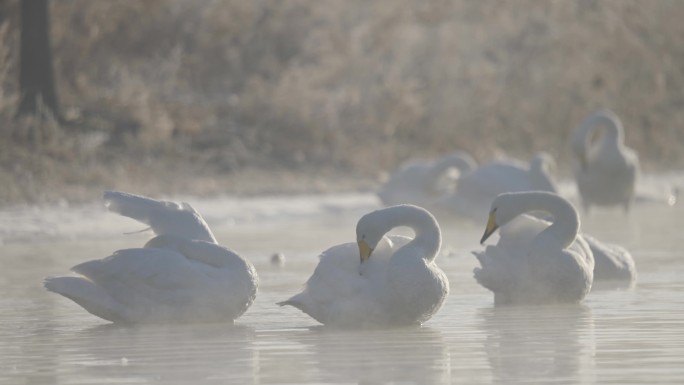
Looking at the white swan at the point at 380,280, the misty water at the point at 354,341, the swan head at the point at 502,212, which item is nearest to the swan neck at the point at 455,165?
the misty water at the point at 354,341

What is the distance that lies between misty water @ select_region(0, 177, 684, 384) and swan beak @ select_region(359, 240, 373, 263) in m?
0.39

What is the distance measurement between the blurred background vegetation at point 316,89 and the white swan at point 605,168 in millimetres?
3076

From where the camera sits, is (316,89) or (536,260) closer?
(536,260)

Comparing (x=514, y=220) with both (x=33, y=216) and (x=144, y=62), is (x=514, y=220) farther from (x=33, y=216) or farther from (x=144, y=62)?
(x=144, y=62)

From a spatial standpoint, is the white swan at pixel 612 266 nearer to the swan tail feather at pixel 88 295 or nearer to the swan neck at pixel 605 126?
the swan tail feather at pixel 88 295

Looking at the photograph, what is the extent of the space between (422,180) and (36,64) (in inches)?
181

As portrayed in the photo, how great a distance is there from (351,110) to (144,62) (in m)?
3.24

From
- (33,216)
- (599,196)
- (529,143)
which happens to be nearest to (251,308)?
(33,216)

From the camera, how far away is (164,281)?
332 inches

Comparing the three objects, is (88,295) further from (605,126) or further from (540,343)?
(605,126)

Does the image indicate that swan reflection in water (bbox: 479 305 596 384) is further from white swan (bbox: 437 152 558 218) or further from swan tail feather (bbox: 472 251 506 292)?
white swan (bbox: 437 152 558 218)

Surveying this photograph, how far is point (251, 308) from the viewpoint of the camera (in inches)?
364

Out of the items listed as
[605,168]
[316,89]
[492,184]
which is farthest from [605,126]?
[316,89]

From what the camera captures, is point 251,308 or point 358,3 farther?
point 358,3
